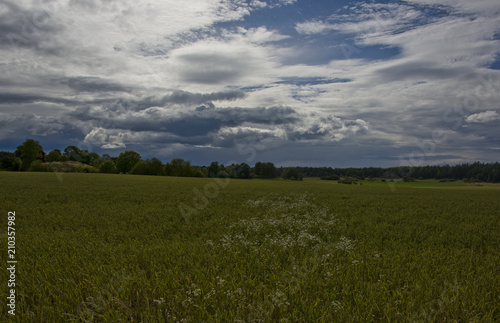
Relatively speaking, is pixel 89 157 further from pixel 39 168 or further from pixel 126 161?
pixel 39 168

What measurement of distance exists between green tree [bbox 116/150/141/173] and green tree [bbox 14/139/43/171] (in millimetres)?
22188

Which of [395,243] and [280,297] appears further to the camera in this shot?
[395,243]

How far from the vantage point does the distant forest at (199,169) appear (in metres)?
75.0

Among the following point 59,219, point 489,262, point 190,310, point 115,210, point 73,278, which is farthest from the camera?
point 115,210

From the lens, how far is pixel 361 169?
4144 inches

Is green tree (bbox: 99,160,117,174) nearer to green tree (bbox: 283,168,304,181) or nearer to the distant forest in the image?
the distant forest

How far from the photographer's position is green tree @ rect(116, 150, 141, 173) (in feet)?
315

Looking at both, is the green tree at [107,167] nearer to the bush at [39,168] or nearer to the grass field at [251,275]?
the bush at [39,168]

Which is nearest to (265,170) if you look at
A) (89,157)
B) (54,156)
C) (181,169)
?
(181,169)

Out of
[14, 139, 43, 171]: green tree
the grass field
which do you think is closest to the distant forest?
[14, 139, 43, 171]: green tree

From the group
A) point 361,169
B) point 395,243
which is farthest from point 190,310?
point 361,169

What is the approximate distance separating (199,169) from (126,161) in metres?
27.4

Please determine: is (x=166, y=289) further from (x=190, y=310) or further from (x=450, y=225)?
(x=450, y=225)

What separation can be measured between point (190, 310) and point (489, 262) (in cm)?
580
